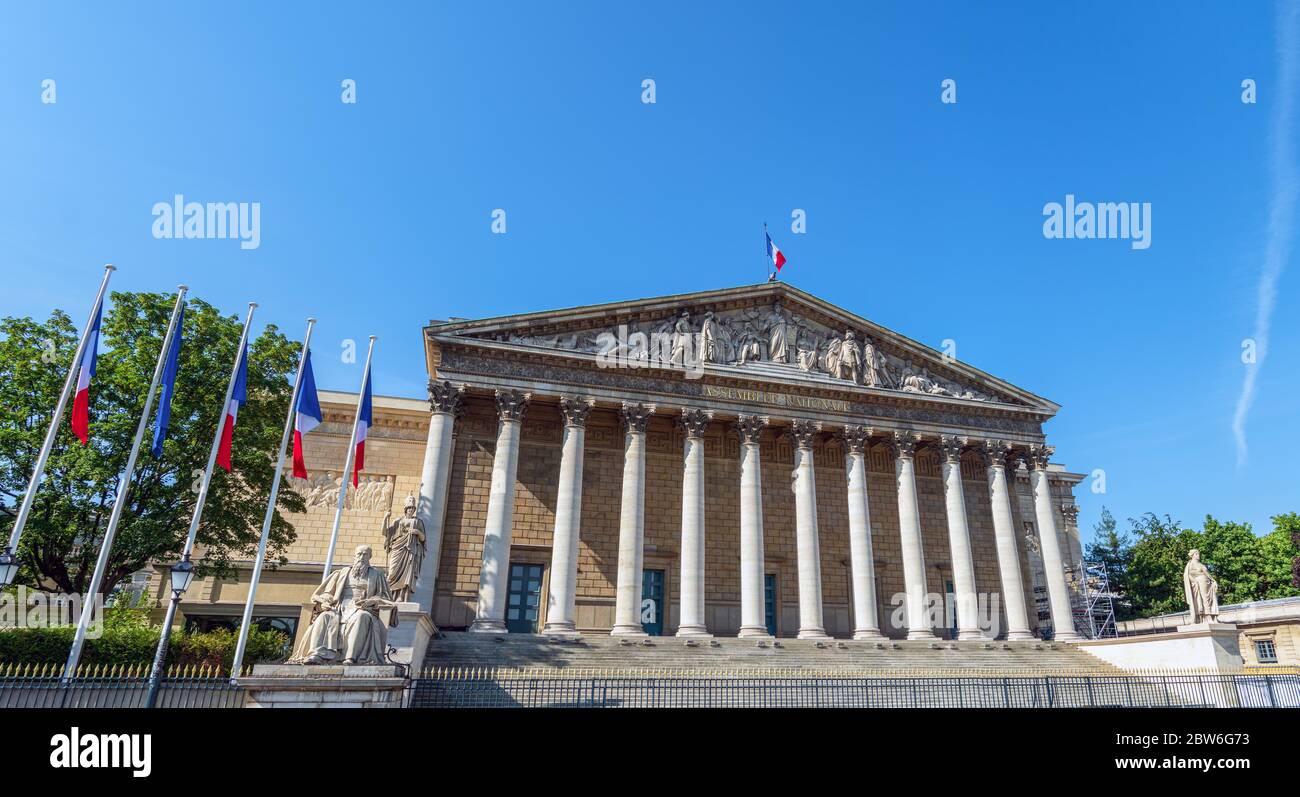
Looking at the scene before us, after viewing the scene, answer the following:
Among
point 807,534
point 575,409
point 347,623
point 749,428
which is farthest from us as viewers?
point 749,428

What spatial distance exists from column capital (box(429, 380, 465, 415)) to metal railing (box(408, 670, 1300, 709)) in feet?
31.4

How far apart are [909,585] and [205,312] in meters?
25.9

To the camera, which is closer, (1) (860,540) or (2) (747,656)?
(2) (747,656)

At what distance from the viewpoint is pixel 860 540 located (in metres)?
26.3

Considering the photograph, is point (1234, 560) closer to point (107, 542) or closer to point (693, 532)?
point (693, 532)

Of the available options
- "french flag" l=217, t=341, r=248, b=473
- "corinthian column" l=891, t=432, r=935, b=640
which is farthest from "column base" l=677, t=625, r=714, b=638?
"french flag" l=217, t=341, r=248, b=473

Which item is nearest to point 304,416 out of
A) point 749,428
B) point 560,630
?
point 560,630

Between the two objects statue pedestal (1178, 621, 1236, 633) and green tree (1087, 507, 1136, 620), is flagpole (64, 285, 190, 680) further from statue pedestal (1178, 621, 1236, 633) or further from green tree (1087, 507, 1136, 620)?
green tree (1087, 507, 1136, 620)

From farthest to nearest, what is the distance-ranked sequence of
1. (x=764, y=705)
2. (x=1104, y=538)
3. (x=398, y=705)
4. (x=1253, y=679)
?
(x=1104, y=538)
(x=1253, y=679)
(x=764, y=705)
(x=398, y=705)

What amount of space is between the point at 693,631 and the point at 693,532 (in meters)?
3.38
